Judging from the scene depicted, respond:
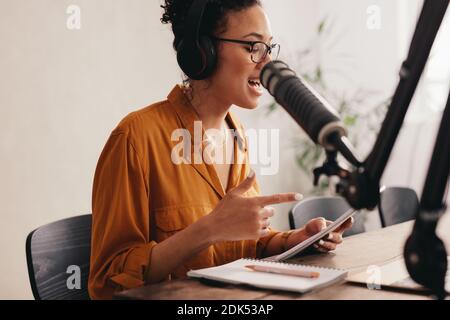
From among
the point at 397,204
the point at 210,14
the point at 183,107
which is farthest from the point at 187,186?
the point at 397,204

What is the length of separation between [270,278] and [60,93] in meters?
1.71

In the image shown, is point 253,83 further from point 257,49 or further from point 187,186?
point 187,186

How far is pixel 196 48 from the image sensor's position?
1330 millimetres

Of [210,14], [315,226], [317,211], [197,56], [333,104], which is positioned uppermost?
[210,14]

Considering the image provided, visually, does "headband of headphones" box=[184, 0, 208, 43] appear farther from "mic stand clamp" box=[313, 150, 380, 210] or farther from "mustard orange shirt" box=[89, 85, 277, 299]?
"mic stand clamp" box=[313, 150, 380, 210]

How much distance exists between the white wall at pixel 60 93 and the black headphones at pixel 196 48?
1163 millimetres

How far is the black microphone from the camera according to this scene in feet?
1.93

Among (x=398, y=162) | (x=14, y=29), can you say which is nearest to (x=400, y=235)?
(x=14, y=29)

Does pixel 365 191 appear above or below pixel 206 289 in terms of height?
above

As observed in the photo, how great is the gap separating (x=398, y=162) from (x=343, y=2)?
124cm

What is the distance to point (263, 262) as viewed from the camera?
111cm

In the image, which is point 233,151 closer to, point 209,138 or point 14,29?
point 209,138

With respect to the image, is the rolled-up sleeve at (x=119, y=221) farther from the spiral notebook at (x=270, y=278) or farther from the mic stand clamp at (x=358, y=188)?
the mic stand clamp at (x=358, y=188)

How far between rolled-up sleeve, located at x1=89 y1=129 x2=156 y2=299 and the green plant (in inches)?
95.8
